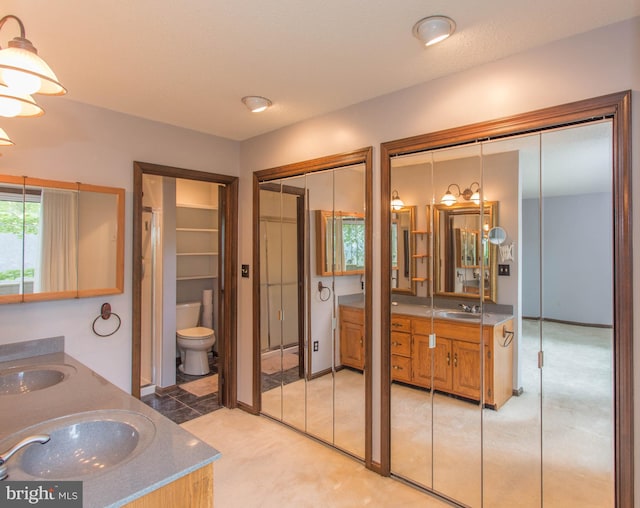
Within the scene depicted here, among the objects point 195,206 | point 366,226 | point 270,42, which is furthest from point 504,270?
point 195,206

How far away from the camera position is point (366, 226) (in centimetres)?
250

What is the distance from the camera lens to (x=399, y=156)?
7.75ft

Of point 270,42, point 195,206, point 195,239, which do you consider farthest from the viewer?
point 195,239

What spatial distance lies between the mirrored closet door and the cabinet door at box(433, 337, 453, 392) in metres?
0.45

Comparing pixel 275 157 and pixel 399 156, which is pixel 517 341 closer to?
pixel 399 156

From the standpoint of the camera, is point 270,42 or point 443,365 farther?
point 443,365

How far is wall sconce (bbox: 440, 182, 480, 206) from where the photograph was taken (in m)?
2.11

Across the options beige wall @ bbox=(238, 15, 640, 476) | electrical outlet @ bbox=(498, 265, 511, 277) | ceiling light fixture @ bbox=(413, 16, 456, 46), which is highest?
ceiling light fixture @ bbox=(413, 16, 456, 46)

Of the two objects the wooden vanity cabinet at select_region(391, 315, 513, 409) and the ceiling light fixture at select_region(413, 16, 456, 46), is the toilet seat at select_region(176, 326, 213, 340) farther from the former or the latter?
the ceiling light fixture at select_region(413, 16, 456, 46)

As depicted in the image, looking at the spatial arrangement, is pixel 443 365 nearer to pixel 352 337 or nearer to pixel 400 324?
pixel 400 324

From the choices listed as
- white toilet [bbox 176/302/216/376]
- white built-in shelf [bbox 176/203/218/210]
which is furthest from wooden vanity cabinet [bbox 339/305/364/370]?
white built-in shelf [bbox 176/203/218/210]

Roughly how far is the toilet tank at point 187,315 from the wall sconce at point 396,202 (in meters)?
3.27

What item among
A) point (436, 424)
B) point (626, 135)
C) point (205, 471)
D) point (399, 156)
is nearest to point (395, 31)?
point (399, 156)

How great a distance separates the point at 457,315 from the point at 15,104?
2315mm
